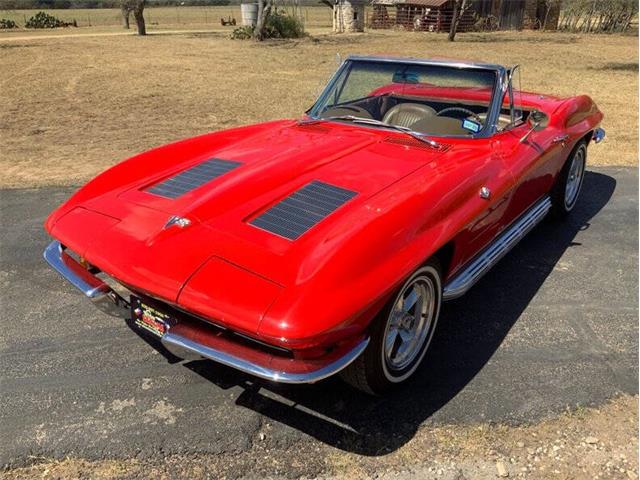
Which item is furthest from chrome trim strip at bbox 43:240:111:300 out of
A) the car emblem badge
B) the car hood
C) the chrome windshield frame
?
the chrome windshield frame

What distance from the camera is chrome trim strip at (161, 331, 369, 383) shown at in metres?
2.11

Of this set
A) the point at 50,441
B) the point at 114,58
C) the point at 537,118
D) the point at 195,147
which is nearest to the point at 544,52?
the point at 114,58

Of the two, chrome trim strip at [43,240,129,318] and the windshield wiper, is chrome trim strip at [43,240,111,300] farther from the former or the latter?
the windshield wiper

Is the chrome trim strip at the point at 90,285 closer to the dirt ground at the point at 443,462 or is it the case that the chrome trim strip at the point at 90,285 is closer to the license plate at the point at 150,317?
the license plate at the point at 150,317

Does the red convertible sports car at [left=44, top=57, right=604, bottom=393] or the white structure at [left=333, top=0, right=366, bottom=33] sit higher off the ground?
the white structure at [left=333, top=0, right=366, bottom=33]

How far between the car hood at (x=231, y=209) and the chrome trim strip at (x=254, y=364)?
0.20 meters

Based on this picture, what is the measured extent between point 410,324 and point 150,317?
1.29 metres

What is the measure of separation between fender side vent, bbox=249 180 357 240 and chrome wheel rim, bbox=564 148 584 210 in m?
2.89

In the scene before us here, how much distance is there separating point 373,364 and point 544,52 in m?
22.7

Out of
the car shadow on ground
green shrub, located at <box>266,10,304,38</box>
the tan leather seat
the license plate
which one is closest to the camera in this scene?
the license plate

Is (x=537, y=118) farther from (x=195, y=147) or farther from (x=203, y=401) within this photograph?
(x=203, y=401)

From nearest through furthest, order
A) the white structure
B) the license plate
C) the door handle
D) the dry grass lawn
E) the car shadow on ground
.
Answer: the license plate → the car shadow on ground → the door handle → the dry grass lawn → the white structure

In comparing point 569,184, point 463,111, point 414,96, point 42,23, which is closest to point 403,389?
point 463,111

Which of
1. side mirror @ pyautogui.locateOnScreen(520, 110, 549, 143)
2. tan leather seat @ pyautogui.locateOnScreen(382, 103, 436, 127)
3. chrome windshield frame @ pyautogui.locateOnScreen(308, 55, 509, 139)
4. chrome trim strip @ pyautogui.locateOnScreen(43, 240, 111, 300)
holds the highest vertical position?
chrome windshield frame @ pyautogui.locateOnScreen(308, 55, 509, 139)
